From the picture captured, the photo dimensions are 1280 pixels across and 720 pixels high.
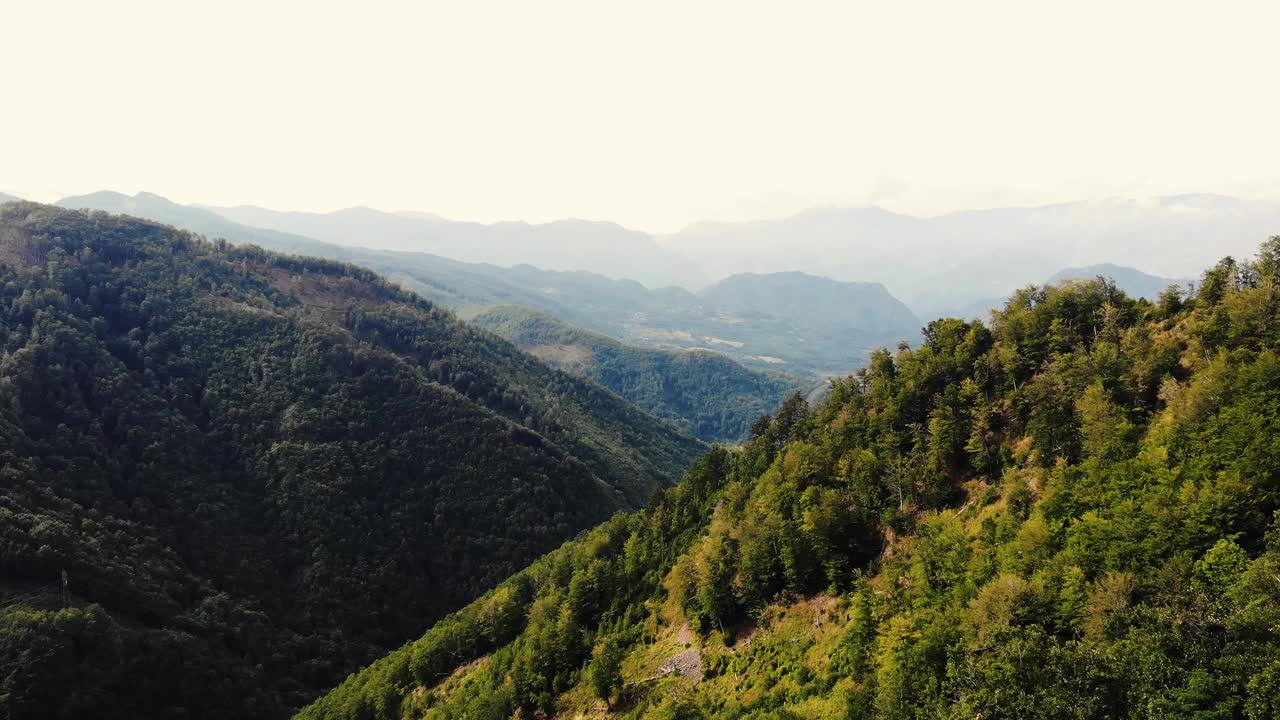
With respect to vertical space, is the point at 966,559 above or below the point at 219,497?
above

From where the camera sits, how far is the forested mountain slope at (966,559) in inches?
1255

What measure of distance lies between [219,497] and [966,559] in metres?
158

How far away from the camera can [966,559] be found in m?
46.2

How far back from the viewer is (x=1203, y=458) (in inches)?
1569

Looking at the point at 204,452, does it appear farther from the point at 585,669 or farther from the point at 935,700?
the point at 935,700

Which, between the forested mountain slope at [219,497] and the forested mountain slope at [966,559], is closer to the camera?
the forested mountain slope at [966,559]

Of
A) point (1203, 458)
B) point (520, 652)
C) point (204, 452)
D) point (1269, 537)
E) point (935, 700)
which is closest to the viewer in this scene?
point (1269, 537)

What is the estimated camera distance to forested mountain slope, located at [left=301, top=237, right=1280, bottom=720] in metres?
31.9

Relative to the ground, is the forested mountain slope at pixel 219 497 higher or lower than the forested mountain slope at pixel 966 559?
lower

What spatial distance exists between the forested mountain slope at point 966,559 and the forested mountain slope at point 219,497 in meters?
29.0

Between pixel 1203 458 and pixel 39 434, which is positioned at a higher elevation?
pixel 1203 458

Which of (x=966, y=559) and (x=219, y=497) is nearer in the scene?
(x=966, y=559)

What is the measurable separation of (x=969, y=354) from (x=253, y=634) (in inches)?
5339

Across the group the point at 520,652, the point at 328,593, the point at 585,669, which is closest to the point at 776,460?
the point at 585,669
